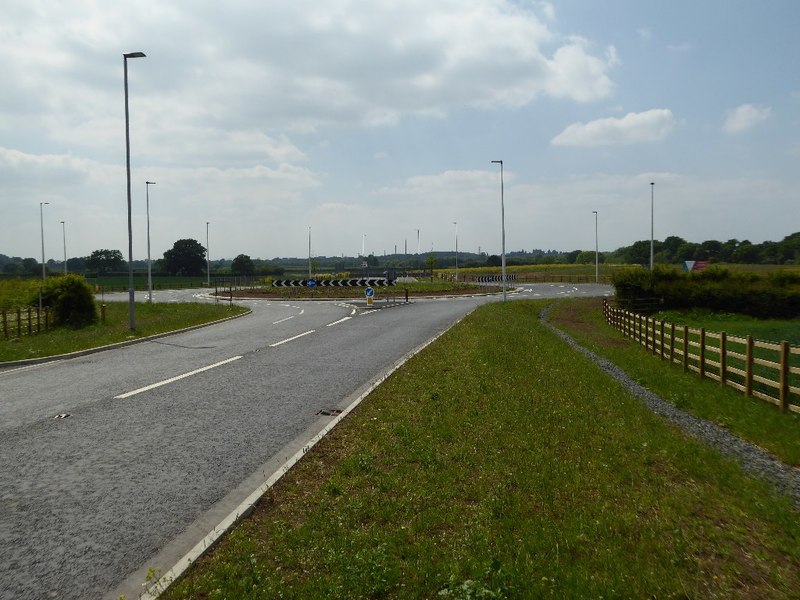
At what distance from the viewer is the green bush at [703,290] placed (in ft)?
115

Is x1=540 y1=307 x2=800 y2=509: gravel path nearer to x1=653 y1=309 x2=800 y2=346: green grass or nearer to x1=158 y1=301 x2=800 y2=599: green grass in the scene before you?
x1=158 y1=301 x2=800 y2=599: green grass

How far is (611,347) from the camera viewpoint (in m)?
22.1

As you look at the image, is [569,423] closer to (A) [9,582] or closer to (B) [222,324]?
(A) [9,582]

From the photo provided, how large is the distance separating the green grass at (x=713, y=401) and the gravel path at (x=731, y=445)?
0.22 metres

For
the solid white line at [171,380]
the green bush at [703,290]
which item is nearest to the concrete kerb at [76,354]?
the solid white line at [171,380]

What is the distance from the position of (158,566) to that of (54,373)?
11555 mm

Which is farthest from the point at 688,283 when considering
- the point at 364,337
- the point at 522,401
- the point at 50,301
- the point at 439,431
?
the point at 50,301

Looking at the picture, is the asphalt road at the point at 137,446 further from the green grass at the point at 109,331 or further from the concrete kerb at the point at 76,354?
the green grass at the point at 109,331

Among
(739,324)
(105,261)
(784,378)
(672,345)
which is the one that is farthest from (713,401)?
(105,261)

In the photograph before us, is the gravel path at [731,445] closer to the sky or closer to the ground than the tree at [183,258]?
closer to the ground

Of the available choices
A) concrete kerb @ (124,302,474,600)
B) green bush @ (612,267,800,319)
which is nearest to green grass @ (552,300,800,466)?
concrete kerb @ (124,302,474,600)

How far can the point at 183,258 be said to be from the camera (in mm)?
142625

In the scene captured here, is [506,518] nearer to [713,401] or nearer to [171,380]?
[713,401]

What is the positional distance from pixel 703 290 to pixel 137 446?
37.0 m
